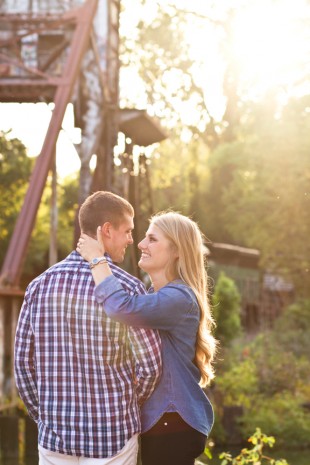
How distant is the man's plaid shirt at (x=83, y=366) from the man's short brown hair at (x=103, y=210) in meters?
0.17

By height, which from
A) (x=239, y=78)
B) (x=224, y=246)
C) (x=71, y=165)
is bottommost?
(x=224, y=246)

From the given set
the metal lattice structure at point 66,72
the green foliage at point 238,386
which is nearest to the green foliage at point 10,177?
the green foliage at point 238,386

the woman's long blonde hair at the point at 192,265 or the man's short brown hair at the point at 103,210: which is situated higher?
the man's short brown hair at the point at 103,210

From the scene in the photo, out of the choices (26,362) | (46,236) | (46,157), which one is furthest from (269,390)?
(46,236)

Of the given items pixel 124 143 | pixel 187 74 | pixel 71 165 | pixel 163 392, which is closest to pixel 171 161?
pixel 71 165

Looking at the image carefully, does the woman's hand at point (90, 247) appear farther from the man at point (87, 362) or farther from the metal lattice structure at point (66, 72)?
the metal lattice structure at point (66, 72)

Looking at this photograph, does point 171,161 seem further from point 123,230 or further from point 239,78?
point 123,230

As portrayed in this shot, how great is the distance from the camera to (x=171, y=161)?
51.9 metres

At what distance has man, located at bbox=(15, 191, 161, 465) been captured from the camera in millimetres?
3953

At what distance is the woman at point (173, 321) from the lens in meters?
4.04

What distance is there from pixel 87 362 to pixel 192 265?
2.10ft

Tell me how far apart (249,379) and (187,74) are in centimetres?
2428

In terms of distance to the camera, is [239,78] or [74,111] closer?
[74,111]

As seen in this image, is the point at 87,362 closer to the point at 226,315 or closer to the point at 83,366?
the point at 83,366
